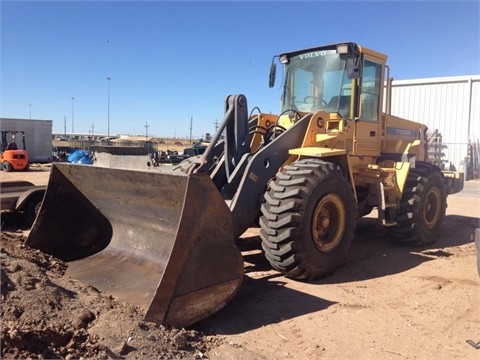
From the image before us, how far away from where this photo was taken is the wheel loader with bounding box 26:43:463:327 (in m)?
3.93

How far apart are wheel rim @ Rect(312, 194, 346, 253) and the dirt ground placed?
458mm

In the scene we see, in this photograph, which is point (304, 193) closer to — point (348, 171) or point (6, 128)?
point (348, 171)

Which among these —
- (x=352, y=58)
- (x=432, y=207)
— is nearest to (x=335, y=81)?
(x=352, y=58)

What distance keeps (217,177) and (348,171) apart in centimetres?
183

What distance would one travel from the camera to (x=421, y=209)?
730 cm

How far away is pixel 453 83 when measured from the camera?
21.4 metres

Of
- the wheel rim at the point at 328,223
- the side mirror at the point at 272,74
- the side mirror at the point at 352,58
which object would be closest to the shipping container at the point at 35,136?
the side mirror at the point at 272,74

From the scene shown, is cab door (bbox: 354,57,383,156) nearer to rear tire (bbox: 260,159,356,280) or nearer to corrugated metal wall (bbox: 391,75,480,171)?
rear tire (bbox: 260,159,356,280)

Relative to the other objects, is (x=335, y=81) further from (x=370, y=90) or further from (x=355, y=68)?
(x=370, y=90)

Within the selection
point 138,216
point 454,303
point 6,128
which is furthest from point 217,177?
point 6,128

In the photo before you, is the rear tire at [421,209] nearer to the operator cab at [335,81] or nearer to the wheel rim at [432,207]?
the wheel rim at [432,207]

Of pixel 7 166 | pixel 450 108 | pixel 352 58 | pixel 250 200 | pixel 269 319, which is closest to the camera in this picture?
pixel 269 319

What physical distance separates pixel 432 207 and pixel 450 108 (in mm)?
15813

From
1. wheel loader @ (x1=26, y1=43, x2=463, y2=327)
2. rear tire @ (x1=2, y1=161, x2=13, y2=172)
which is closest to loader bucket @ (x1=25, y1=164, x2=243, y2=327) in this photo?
wheel loader @ (x1=26, y1=43, x2=463, y2=327)
